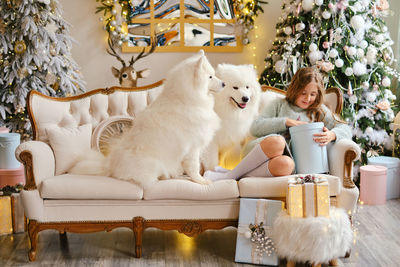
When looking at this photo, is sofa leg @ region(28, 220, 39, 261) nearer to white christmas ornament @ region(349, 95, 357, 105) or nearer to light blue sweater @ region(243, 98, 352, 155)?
light blue sweater @ region(243, 98, 352, 155)

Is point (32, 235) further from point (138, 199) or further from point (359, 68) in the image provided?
point (359, 68)

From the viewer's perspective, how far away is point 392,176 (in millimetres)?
4105

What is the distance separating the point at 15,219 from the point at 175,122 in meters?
1.36

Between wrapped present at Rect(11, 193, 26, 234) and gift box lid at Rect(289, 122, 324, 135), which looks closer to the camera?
gift box lid at Rect(289, 122, 324, 135)

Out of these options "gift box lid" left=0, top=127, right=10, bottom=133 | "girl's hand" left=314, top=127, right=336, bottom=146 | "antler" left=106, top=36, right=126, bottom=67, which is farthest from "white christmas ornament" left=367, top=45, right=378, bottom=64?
"gift box lid" left=0, top=127, right=10, bottom=133

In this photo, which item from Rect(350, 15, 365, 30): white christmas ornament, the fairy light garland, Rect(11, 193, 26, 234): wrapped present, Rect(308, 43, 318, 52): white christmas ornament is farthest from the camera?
the fairy light garland

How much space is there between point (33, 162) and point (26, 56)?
70.0 inches

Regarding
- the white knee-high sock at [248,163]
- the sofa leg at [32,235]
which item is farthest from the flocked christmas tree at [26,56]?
the white knee-high sock at [248,163]

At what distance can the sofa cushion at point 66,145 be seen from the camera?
3031mm

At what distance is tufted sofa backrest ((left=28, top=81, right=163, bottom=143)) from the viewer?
324 cm

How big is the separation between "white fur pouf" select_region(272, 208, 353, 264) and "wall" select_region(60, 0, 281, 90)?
10.2 ft

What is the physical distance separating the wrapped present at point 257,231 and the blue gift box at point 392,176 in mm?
1766

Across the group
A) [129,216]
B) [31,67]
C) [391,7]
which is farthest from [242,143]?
[391,7]

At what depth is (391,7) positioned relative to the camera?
4875mm
